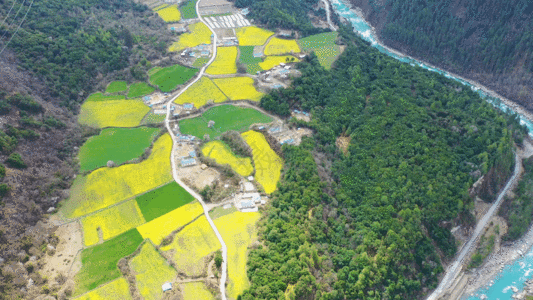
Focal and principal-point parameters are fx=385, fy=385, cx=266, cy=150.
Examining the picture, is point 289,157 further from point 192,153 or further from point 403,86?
point 403,86

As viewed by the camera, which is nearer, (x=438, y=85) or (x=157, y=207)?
(x=157, y=207)

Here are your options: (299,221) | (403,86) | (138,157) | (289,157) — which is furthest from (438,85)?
(138,157)

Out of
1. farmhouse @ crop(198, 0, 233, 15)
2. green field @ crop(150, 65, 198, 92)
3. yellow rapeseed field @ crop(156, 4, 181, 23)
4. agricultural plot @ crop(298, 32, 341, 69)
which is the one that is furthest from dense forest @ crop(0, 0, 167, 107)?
agricultural plot @ crop(298, 32, 341, 69)

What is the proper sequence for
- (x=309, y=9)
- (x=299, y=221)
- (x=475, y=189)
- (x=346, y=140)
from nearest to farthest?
(x=299, y=221)
(x=475, y=189)
(x=346, y=140)
(x=309, y=9)

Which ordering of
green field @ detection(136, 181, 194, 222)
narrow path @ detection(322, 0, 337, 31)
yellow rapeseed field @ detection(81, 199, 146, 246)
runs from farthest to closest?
narrow path @ detection(322, 0, 337, 31), green field @ detection(136, 181, 194, 222), yellow rapeseed field @ detection(81, 199, 146, 246)

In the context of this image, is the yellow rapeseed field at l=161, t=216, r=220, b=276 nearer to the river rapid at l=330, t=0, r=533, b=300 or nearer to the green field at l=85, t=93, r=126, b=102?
the river rapid at l=330, t=0, r=533, b=300

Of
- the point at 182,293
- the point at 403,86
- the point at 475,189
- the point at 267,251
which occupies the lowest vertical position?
the point at 182,293
